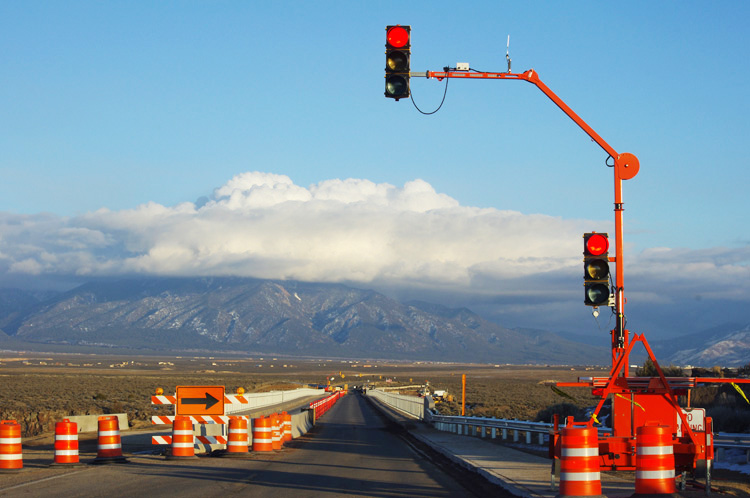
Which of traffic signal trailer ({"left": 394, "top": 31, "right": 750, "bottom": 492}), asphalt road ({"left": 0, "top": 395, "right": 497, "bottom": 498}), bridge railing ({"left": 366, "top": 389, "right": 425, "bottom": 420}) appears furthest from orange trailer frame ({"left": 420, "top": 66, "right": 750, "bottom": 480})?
bridge railing ({"left": 366, "top": 389, "right": 425, "bottom": 420})

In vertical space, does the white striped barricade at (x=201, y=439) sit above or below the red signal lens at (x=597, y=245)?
below

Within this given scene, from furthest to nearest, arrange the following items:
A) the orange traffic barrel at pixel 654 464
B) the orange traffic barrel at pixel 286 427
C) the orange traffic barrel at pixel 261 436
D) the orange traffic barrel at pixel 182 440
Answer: the orange traffic barrel at pixel 286 427 → the orange traffic barrel at pixel 261 436 → the orange traffic barrel at pixel 182 440 → the orange traffic barrel at pixel 654 464

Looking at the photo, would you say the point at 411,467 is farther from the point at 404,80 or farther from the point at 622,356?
the point at 404,80

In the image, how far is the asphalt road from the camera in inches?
540

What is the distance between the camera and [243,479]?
15.4m

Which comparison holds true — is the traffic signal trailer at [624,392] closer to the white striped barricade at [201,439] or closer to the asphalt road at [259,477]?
the asphalt road at [259,477]

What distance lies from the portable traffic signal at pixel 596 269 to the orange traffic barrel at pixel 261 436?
10.0m

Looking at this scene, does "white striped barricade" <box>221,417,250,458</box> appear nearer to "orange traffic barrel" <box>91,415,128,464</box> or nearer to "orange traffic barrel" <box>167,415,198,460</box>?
"orange traffic barrel" <box>167,415,198,460</box>

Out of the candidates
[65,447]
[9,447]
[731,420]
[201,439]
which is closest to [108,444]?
[65,447]

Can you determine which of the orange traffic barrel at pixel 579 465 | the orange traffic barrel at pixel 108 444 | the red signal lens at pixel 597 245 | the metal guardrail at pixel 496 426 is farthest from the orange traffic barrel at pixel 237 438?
the orange traffic barrel at pixel 579 465

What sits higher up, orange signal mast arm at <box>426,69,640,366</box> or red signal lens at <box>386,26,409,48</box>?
red signal lens at <box>386,26,409,48</box>

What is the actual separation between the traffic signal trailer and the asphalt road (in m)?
2.53

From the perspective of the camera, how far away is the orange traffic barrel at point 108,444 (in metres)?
18.5

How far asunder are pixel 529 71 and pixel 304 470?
8.87m
